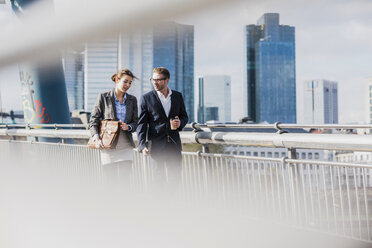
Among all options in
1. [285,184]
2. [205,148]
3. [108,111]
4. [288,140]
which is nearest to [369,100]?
[205,148]

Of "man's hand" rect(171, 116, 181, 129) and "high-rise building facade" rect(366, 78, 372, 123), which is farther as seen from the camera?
"high-rise building facade" rect(366, 78, 372, 123)

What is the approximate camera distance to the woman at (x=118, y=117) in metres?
4.80

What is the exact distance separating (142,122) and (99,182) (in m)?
2.81

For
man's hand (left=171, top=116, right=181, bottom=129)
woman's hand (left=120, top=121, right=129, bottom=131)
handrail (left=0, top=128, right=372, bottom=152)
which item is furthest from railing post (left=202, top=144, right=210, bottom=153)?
woman's hand (left=120, top=121, right=129, bottom=131)

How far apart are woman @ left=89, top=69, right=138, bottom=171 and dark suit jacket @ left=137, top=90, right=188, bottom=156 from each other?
0.24 metres

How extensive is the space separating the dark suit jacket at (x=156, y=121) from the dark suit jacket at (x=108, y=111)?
262 millimetres

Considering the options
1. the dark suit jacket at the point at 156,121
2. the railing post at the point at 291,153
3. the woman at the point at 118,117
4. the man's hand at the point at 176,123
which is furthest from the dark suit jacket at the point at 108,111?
the railing post at the point at 291,153

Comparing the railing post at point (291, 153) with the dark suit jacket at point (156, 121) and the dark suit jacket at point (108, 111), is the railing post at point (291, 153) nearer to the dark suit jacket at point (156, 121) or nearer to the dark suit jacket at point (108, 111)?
the dark suit jacket at point (156, 121)

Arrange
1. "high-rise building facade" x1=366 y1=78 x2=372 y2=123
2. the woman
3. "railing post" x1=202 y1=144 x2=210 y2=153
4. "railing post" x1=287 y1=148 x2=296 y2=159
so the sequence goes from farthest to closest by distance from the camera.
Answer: "high-rise building facade" x1=366 y1=78 x2=372 y2=123
"railing post" x1=202 y1=144 x2=210 y2=153
the woman
"railing post" x1=287 y1=148 x2=296 y2=159

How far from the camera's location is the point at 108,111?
483 cm

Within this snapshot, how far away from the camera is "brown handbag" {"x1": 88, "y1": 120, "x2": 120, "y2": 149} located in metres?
4.69

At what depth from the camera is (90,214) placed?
4.47 metres

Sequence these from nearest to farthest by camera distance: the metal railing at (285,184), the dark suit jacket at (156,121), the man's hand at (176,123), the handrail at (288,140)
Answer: the handrail at (288,140) → the metal railing at (285,184) → the man's hand at (176,123) → the dark suit jacket at (156,121)

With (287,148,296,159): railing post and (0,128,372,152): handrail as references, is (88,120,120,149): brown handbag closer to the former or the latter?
(0,128,372,152): handrail
